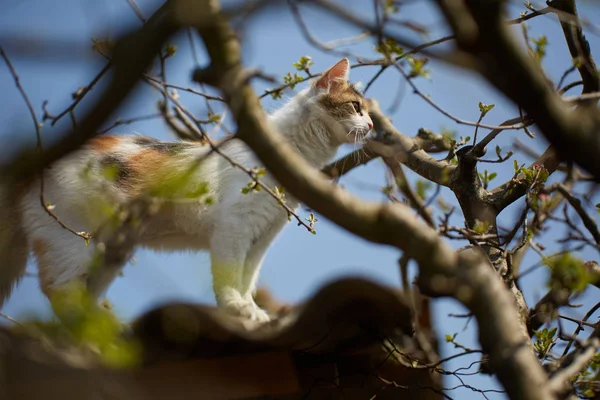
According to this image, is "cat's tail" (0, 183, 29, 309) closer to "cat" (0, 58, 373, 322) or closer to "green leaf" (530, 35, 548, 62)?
"cat" (0, 58, 373, 322)

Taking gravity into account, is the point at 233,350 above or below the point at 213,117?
below

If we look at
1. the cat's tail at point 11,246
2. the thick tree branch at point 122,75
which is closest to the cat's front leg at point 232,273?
the cat's tail at point 11,246

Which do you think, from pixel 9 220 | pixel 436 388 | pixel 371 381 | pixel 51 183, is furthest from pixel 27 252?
pixel 436 388

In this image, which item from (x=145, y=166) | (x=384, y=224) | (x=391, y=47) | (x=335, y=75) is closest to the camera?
(x=384, y=224)

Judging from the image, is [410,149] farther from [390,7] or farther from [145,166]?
[390,7]

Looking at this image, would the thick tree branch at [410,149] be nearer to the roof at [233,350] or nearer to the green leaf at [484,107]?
the green leaf at [484,107]

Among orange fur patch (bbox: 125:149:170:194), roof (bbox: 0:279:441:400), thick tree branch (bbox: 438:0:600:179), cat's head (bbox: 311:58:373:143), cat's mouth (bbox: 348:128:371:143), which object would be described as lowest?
roof (bbox: 0:279:441:400)

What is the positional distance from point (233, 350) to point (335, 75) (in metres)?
2.80

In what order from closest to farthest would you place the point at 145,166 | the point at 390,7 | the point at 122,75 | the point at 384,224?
the point at 122,75 → the point at 384,224 → the point at 390,7 → the point at 145,166

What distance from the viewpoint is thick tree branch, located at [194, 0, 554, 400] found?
1.58 meters

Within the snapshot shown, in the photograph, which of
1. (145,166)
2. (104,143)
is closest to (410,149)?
(145,166)

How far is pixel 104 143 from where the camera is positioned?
3.91 meters

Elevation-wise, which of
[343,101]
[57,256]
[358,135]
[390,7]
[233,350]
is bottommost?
[233,350]

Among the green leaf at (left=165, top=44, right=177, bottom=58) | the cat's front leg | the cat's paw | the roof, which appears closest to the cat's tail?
the cat's front leg
